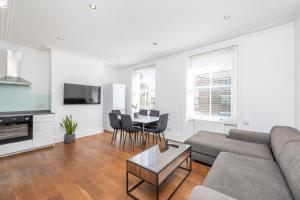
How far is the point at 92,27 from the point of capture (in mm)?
2553

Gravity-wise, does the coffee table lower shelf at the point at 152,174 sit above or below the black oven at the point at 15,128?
below

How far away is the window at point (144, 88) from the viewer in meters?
4.93

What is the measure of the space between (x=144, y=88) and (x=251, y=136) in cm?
376

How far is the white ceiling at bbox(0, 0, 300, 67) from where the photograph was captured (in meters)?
1.94

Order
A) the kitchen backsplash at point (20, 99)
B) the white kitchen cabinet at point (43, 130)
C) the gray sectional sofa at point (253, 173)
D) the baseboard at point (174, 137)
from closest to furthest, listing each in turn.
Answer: the gray sectional sofa at point (253, 173) → the white kitchen cabinet at point (43, 130) → the kitchen backsplash at point (20, 99) → the baseboard at point (174, 137)

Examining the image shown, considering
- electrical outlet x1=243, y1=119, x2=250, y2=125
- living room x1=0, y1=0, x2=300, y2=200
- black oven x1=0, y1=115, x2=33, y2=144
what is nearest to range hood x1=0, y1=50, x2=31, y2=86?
living room x1=0, y1=0, x2=300, y2=200

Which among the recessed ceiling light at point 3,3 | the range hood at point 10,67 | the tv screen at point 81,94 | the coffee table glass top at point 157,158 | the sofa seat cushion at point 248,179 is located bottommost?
the coffee table glass top at point 157,158

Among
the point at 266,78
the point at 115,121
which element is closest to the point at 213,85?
the point at 266,78

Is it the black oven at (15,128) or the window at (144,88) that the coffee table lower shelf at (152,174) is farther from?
the window at (144,88)

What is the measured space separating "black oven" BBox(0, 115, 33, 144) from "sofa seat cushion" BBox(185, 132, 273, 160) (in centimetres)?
370

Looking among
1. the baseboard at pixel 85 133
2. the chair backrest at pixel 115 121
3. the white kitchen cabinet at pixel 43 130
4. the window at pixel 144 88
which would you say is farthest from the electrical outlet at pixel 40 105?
the window at pixel 144 88

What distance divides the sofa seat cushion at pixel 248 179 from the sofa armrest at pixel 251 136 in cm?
78

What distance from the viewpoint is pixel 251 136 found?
2357 millimetres

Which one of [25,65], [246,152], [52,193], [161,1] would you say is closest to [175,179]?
[246,152]
